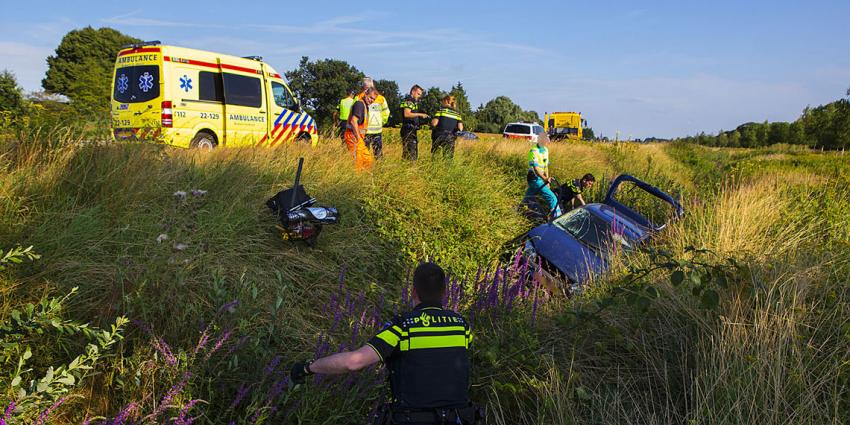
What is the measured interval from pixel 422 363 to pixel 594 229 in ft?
14.0

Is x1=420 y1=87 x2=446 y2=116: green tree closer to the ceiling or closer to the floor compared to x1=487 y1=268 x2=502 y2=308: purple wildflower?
closer to the ceiling

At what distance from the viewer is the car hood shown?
5.27m

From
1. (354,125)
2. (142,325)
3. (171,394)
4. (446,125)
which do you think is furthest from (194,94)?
(171,394)

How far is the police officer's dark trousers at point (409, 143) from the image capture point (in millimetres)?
8617

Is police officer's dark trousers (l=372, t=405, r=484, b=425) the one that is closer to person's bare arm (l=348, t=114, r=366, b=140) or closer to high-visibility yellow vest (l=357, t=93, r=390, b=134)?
person's bare arm (l=348, t=114, r=366, b=140)

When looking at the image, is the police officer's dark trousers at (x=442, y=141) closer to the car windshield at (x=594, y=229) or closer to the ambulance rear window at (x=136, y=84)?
the car windshield at (x=594, y=229)

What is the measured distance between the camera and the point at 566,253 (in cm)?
570

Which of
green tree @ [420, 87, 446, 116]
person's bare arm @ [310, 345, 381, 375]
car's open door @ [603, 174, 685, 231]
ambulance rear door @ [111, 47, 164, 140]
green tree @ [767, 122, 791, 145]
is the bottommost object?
person's bare arm @ [310, 345, 381, 375]

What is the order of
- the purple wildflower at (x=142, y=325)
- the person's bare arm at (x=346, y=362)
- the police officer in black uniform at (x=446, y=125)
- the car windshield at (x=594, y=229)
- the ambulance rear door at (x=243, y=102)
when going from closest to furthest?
the person's bare arm at (x=346, y=362)
the purple wildflower at (x=142, y=325)
the car windshield at (x=594, y=229)
the police officer in black uniform at (x=446, y=125)
the ambulance rear door at (x=243, y=102)

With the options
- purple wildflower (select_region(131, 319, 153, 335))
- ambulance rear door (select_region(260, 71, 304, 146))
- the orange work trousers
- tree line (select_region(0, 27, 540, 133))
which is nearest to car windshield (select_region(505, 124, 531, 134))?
tree line (select_region(0, 27, 540, 133))

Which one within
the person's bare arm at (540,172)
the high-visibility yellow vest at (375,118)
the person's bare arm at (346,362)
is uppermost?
the high-visibility yellow vest at (375,118)

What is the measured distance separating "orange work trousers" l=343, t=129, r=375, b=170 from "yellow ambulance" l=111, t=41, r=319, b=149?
86.9 inches

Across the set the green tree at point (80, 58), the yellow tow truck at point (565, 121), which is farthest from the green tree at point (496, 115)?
the green tree at point (80, 58)

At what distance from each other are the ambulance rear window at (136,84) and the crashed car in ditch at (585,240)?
7.79m
